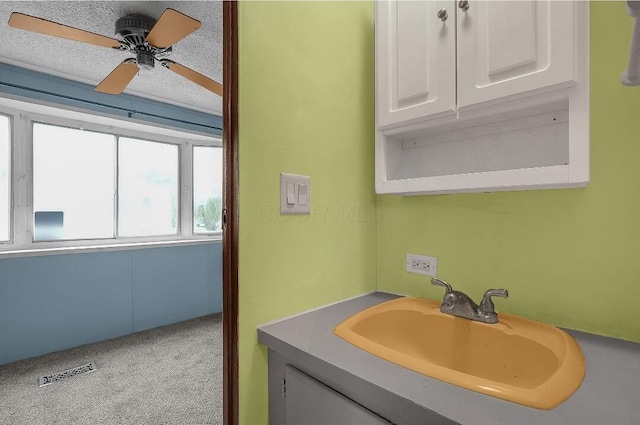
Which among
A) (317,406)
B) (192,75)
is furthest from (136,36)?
(317,406)

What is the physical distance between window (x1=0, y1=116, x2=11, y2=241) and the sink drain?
1233 millimetres

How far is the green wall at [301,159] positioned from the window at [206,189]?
9.33ft

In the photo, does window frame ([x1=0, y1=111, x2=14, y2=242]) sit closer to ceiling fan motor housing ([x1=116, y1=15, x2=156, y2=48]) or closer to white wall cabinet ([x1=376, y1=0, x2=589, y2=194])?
ceiling fan motor housing ([x1=116, y1=15, x2=156, y2=48])

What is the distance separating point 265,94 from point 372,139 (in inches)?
20.8

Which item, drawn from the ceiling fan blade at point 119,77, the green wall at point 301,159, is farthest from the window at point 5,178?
the green wall at point 301,159

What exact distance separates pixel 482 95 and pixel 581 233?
49 centimetres

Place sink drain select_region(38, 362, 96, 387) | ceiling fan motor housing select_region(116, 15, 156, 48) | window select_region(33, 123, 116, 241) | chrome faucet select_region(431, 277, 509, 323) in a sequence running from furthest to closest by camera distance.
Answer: window select_region(33, 123, 116, 241) < sink drain select_region(38, 362, 96, 387) < ceiling fan motor housing select_region(116, 15, 156, 48) < chrome faucet select_region(431, 277, 509, 323)

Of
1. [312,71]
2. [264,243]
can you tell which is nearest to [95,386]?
[264,243]

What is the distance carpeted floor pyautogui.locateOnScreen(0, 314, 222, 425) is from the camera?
1739 mm

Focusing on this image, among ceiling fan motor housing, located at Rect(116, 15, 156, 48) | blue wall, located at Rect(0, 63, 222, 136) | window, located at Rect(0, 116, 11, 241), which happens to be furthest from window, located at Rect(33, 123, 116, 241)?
ceiling fan motor housing, located at Rect(116, 15, 156, 48)

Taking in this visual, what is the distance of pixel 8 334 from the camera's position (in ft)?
7.75

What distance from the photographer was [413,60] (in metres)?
1.01

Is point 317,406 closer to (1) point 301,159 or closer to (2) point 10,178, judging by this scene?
(1) point 301,159

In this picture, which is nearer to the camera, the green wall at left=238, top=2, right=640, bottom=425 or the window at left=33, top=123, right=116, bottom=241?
the green wall at left=238, top=2, right=640, bottom=425
